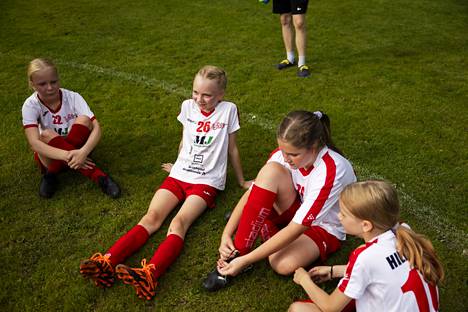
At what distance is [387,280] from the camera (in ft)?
7.37

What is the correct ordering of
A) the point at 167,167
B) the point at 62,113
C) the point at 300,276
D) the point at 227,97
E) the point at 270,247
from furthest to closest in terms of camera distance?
the point at 227,97 < the point at 167,167 < the point at 62,113 < the point at 270,247 < the point at 300,276

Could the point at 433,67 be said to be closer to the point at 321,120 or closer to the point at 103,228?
the point at 321,120

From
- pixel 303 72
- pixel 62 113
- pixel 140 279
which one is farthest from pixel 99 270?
pixel 303 72

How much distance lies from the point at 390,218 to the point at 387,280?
33 centimetres

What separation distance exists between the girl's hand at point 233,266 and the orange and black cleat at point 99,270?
80 cm

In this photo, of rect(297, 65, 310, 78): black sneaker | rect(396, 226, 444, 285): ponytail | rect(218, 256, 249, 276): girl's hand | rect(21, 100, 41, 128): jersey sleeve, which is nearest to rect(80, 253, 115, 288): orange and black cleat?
rect(218, 256, 249, 276): girl's hand

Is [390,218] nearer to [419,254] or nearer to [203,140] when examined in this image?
[419,254]

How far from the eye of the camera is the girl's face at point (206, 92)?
3.66 meters

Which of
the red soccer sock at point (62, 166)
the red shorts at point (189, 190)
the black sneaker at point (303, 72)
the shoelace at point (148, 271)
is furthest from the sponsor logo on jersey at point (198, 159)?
the black sneaker at point (303, 72)

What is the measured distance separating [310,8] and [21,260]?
9008 millimetres

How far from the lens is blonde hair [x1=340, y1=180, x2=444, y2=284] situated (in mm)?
2219

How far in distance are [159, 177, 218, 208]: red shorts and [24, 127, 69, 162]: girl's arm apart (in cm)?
100

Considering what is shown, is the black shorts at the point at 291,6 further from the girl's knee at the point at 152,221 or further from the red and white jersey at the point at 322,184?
the girl's knee at the point at 152,221

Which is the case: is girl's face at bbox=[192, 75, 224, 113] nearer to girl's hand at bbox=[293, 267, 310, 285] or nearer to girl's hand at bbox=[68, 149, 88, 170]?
girl's hand at bbox=[68, 149, 88, 170]
